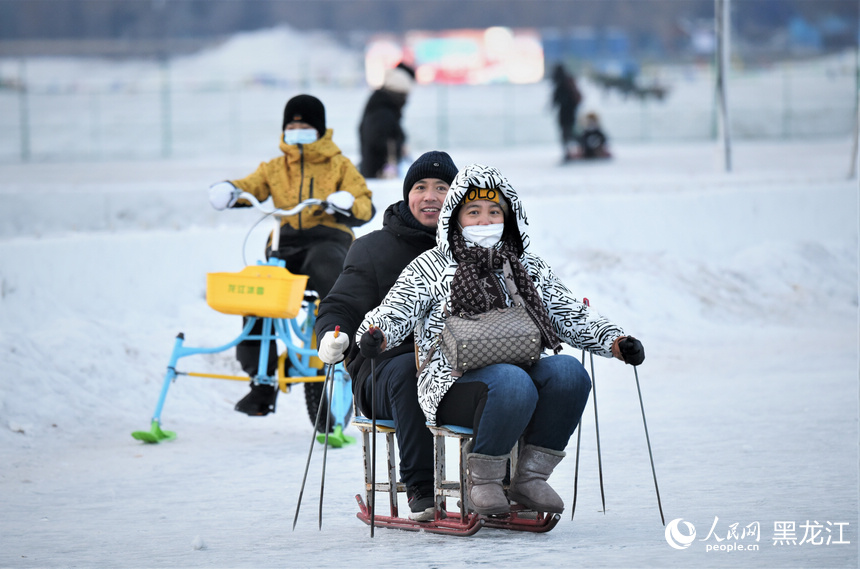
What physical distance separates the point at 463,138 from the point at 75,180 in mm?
14128

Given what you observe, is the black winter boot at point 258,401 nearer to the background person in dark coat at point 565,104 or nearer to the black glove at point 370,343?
the black glove at point 370,343

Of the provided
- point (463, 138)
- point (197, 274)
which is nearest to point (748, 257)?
point (197, 274)

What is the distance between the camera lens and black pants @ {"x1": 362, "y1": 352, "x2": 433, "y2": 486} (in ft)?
16.4

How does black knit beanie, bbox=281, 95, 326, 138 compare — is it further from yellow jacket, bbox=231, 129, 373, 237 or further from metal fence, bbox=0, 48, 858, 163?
metal fence, bbox=0, 48, 858, 163

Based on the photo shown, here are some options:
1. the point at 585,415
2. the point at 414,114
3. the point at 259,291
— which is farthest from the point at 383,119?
the point at 414,114

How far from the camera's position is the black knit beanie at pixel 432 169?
5367mm

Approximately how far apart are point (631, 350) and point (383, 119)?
26.2 feet

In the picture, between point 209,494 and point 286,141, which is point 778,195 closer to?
point 286,141

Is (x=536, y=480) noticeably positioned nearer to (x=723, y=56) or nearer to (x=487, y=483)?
(x=487, y=483)

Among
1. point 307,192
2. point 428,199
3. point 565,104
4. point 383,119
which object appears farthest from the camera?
point 565,104

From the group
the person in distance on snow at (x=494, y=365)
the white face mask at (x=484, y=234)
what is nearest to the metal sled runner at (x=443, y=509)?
the person in distance on snow at (x=494, y=365)

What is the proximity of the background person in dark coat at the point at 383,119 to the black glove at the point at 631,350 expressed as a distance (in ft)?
26.1

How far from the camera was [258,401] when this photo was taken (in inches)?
291

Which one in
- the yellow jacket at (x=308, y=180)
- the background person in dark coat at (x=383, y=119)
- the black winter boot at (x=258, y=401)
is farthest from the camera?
the background person in dark coat at (x=383, y=119)
